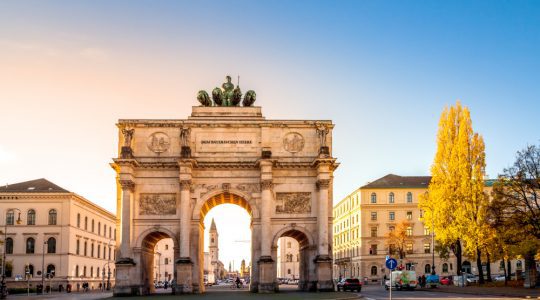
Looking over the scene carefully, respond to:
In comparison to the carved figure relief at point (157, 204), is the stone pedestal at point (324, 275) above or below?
below

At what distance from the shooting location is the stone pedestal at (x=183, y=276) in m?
45.1

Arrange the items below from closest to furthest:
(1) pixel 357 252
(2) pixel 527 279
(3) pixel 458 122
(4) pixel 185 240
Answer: (4) pixel 185 240 → (2) pixel 527 279 → (3) pixel 458 122 → (1) pixel 357 252

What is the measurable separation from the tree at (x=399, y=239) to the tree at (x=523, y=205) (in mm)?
37527

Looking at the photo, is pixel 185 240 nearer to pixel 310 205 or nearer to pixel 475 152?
pixel 310 205

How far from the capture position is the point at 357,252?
96812 millimetres

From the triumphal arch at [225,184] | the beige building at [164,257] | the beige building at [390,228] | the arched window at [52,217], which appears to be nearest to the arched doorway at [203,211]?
the triumphal arch at [225,184]

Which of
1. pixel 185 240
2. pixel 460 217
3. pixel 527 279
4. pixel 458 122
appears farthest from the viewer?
pixel 458 122

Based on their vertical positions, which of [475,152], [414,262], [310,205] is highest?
[475,152]

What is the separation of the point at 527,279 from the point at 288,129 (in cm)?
2199

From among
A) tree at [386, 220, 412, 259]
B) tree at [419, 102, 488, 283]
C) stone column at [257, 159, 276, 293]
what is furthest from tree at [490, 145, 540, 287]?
tree at [386, 220, 412, 259]

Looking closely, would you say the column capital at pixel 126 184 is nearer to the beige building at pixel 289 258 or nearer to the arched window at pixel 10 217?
the arched window at pixel 10 217

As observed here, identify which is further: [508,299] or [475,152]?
[475,152]

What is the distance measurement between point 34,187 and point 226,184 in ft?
115

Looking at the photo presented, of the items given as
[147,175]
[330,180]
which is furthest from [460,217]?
[147,175]
